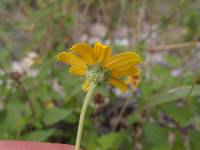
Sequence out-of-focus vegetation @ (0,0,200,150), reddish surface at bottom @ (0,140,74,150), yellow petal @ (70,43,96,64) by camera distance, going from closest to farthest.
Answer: yellow petal @ (70,43,96,64) → reddish surface at bottom @ (0,140,74,150) → out-of-focus vegetation @ (0,0,200,150)

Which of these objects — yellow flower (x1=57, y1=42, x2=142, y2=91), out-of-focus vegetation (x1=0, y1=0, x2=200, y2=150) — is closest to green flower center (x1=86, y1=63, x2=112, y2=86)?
yellow flower (x1=57, y1=42, x2=142, y2=91)

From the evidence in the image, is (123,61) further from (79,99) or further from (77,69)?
(79,99)

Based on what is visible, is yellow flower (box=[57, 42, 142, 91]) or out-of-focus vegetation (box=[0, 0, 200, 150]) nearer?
yellow flower (box=[57, 42, 142, 91])

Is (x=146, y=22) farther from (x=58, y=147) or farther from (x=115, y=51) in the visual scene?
(x=58, y=147)

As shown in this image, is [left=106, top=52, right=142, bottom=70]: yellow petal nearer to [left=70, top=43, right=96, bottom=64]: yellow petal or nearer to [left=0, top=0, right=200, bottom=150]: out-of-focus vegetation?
[left=70, top=43, right=96, bottom=64]: yellow petal

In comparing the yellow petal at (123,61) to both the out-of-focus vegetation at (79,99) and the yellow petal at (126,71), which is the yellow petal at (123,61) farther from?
the out-of-focus vegetation at (79,99)

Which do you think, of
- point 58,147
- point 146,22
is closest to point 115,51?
point 58,147
